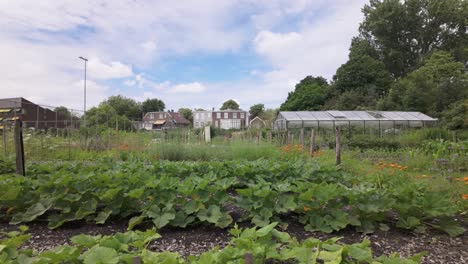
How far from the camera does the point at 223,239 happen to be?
2.56 meters

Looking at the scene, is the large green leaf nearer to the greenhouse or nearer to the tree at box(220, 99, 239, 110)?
the greenhouse

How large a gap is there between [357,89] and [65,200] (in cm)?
3266

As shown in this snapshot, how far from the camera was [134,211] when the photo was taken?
298 centimetres

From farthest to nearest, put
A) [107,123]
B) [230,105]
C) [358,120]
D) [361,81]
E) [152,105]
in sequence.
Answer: [230,105], [152,105], [361,81], [358,120], [107,123]

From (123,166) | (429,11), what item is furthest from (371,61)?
(123,166)

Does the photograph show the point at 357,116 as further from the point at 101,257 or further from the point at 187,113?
the point at 187,113

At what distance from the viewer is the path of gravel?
7.64 feet

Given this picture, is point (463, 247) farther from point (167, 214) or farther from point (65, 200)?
point (65, 200)

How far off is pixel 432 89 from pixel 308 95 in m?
15.4

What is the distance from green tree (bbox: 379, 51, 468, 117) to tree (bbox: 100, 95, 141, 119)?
47765 mm

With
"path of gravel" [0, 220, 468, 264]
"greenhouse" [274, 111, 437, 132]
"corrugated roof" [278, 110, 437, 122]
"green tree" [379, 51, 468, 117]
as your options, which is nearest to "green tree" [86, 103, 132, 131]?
"path of gravel" [0, 220, 468, 264]

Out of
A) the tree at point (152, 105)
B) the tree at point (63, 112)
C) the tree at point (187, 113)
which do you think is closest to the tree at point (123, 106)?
the tree at point (152, 105)

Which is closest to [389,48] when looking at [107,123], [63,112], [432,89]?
[432,89]

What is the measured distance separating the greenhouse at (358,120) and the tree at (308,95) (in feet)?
47.7
